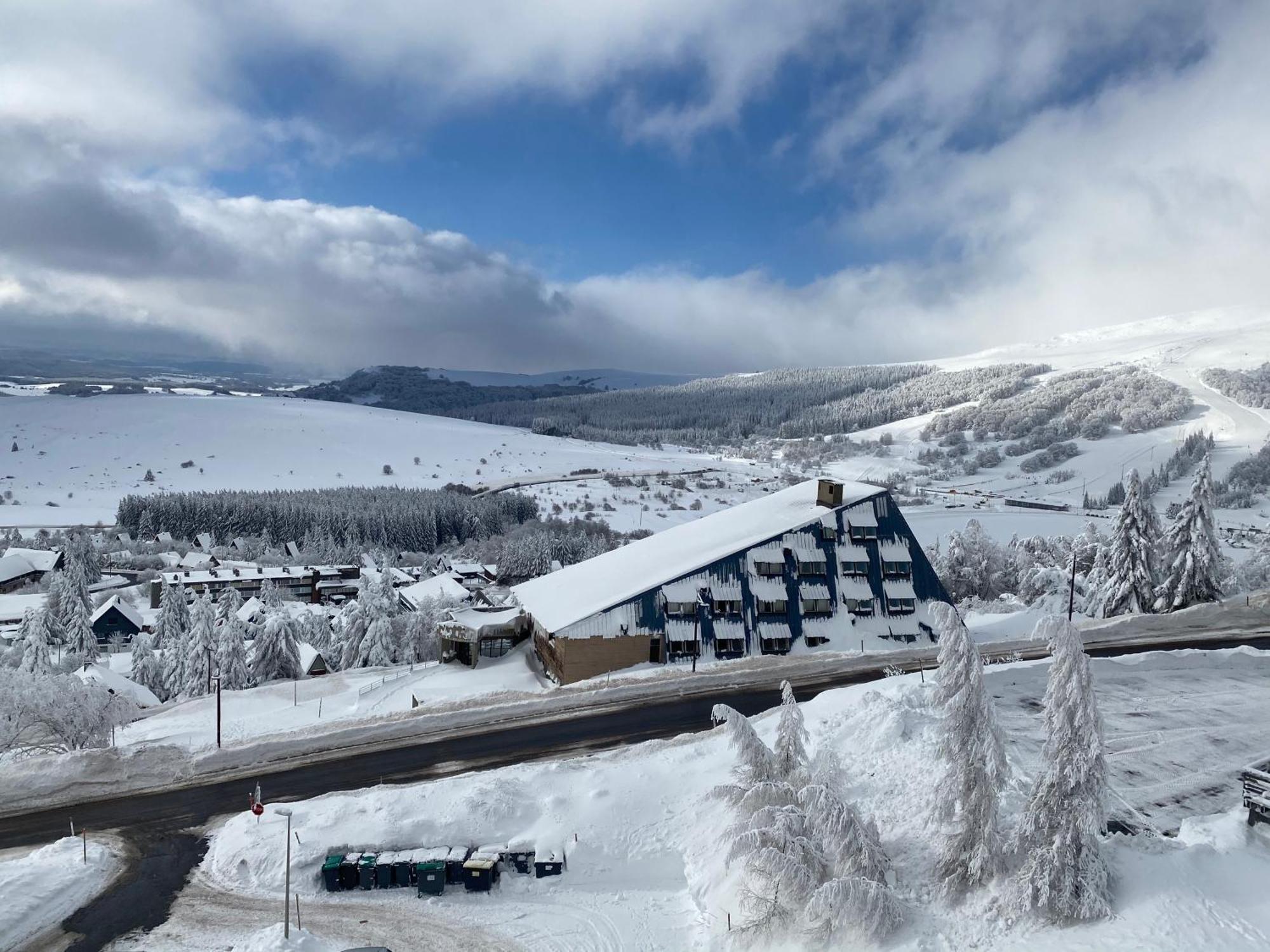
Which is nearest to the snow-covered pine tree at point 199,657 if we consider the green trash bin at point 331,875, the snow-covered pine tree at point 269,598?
the snow-covered pine tree at point 269,598

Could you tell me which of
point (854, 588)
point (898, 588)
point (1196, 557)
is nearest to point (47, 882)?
point (854, 588)

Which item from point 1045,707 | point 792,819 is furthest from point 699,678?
point 1045,707

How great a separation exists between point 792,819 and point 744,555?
30.4 metres

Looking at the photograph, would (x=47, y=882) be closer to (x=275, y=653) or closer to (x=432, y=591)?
(x=275, y=653)

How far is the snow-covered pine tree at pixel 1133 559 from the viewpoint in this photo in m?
55.2

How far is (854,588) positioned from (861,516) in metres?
5.33

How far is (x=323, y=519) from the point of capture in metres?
155

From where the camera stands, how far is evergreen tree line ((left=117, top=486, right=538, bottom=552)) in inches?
6033

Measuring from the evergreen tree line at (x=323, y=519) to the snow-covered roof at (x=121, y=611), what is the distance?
50.3 m

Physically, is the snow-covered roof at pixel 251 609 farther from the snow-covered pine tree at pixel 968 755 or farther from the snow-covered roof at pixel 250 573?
the snow-covered pine tree at pixel 968 755

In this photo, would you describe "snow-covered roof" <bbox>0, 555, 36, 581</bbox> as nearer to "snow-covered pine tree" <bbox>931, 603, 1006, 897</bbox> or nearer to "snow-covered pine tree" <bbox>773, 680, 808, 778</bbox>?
"snow-covered pine tree" <bbox>773, 680, 808, 778</bbox>

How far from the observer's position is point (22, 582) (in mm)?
108938

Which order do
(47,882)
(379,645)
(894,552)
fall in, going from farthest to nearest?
(379,645)
(894,552)
(47,882)

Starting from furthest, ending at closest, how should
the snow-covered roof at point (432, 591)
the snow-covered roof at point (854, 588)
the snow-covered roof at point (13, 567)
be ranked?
the snow-covered roof at point (13, 567) < the snow-covered roof at point (432, 591) < the snow-covered roof at point (854, 588)
